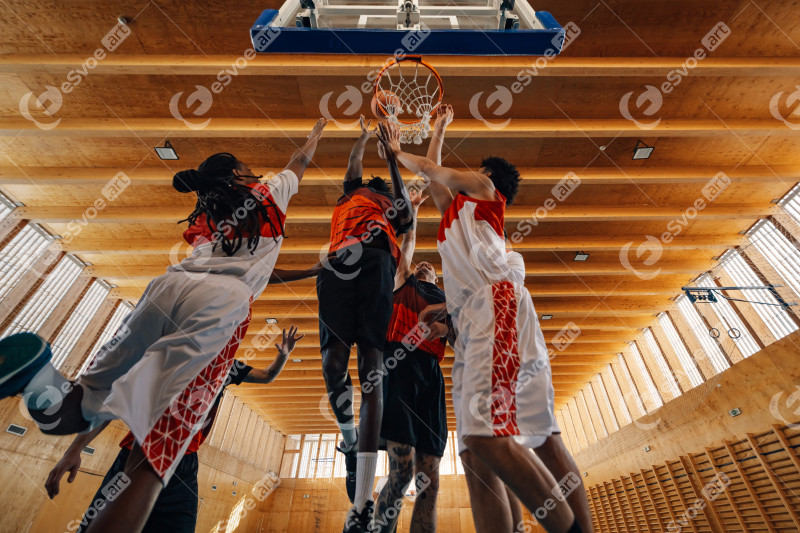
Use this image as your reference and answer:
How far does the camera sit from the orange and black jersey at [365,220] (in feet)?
8.38

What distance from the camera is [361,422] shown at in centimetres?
204

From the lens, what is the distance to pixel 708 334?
28.3 feet

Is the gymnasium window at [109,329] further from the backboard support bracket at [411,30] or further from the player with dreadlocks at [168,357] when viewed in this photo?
the player with dreadlocks at [168,357]

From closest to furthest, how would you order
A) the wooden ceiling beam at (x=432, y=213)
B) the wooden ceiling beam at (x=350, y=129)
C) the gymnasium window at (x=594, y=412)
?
the wooden ceiling beam at (x=350, y=129) → the wooden ceiling beam at (x=432, y=213) → the gymnasium window at (x=594, y=412)

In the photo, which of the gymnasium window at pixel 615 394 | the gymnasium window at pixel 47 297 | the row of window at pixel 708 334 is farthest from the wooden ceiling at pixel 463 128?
the gymnasium window at pixel 615 394

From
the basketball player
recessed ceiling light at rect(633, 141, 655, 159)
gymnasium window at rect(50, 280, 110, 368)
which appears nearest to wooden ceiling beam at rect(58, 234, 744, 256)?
gymnasium window at rect(50, 280, 110, 368)

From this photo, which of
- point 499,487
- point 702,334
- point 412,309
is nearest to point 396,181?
point 412,309

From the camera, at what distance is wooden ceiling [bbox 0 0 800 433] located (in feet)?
14.8

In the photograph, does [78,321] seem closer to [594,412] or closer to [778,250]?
[778,250]

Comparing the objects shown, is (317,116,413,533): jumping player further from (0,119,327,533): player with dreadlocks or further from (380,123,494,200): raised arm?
(0,119,327,533): player with dreadlocks

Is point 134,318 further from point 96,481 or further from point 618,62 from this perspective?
point 96,481

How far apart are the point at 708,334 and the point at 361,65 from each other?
952cm

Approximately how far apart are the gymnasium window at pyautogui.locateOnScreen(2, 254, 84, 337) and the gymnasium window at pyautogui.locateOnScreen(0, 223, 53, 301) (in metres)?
0.49

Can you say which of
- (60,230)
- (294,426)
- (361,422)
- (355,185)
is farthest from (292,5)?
(294,426)
